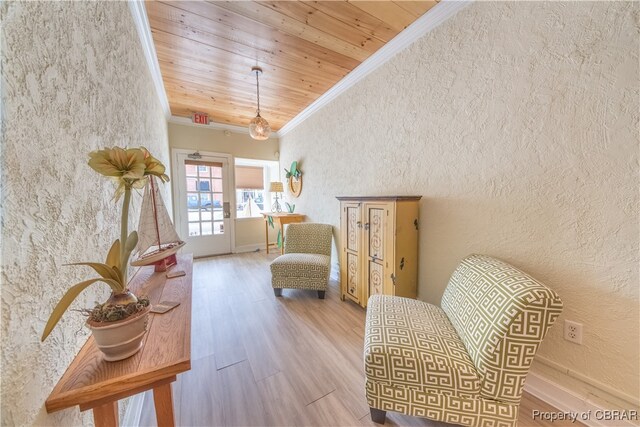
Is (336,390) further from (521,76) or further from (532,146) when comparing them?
(521,76)

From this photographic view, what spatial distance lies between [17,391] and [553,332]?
2.14 metres

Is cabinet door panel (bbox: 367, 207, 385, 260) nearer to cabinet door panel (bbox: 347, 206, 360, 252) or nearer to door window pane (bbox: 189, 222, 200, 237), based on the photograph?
cabinet door panel (bbox: 347, 206, 360, 252)

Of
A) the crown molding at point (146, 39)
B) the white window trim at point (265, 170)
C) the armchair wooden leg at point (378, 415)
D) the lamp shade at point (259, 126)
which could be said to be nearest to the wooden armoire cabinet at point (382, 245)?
the armchair wooden leg at point (378, 415)

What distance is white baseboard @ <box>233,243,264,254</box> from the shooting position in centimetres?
462

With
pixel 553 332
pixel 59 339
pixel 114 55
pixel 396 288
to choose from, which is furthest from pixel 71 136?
pixel 553 332

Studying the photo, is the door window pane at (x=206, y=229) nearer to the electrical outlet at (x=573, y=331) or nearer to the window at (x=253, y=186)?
the window at (x=253, y=186)

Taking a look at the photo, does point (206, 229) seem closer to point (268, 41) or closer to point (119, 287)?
point (268, 41)

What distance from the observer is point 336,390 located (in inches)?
54.4

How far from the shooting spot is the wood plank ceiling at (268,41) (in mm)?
1731

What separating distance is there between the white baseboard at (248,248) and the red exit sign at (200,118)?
2399mm

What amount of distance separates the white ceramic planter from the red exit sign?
4034 mm

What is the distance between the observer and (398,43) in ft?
6.72

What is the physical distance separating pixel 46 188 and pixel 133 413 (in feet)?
4.13

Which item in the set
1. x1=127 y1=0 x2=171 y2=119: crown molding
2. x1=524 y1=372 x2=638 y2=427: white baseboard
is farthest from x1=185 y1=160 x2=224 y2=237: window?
x1=524 y1=372 x2=638 y2=427: white baseboard
